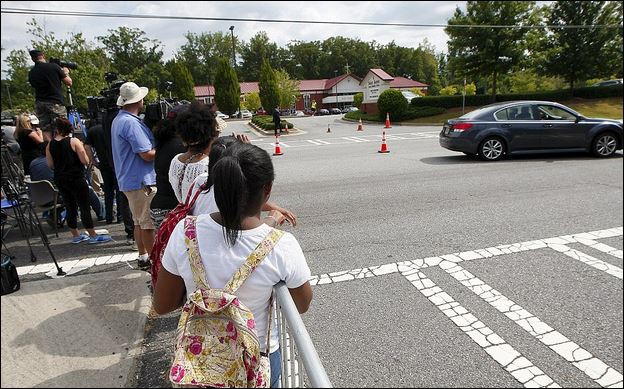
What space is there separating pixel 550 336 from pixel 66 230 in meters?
5.65

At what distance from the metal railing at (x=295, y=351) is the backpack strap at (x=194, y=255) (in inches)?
9.7

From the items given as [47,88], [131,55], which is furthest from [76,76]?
[131,55]

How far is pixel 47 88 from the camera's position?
586 cm

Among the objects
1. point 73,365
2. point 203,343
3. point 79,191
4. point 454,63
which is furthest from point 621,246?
point 79,191

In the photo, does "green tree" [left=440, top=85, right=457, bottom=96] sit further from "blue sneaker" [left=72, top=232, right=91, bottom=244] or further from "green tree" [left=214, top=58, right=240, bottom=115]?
"green tree" [left=214, top=58, right=240, bottom=115]

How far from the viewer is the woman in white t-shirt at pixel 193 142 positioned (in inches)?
96.2

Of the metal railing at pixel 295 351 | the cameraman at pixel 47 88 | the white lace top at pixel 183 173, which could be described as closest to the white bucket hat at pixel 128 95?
the white lace top at pixel 183 173

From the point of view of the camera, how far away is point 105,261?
4121 mm

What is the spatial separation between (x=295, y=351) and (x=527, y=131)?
676cm

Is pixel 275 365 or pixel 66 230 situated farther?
pixel 66 230

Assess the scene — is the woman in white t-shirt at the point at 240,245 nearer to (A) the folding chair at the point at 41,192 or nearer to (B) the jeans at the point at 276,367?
(B) the jeans at the point at 276,367

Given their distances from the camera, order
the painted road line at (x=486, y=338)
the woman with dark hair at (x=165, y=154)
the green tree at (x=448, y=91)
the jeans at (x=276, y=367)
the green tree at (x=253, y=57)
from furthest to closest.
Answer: the green tree at (x=253, y=57) → the green tree at (x=448, y=91) → the woman with dark hair at (x=165, y=154) → the painted road line at (x=486, y=338) → the jeans at (x=276, y=367)

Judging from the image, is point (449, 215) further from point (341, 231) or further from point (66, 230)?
point (66, 230)

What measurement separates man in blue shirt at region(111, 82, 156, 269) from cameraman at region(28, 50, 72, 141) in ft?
10.3
